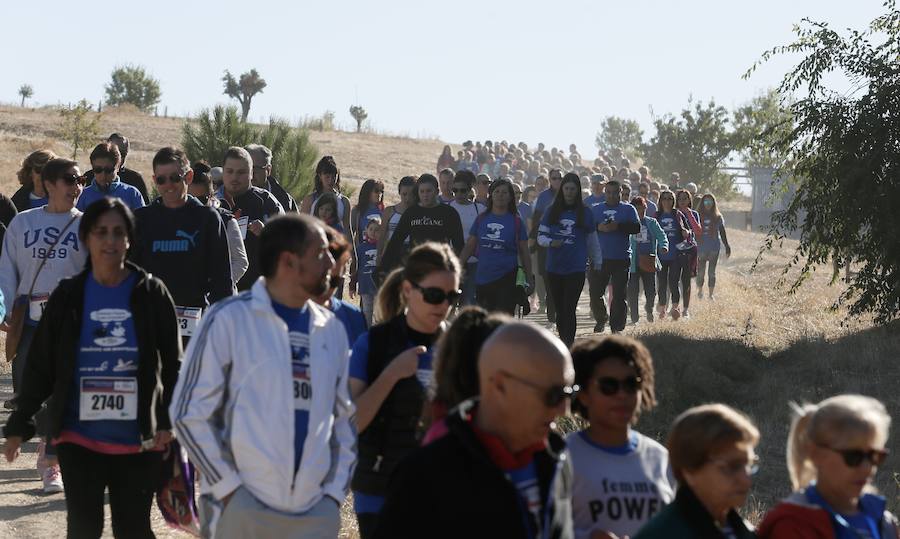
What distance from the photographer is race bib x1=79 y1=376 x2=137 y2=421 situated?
624cm

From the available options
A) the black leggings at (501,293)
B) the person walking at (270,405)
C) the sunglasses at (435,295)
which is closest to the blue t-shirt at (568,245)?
the black leggings at (501,293)

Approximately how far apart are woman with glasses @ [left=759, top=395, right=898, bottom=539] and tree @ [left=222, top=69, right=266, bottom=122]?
65201 mm

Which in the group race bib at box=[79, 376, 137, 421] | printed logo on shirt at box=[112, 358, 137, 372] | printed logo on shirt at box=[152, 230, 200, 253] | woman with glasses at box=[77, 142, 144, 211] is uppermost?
woman with glasses at box=[77, 142, 144, 211]

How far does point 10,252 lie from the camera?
880 centimetres

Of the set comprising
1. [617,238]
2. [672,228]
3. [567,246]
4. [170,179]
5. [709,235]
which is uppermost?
[170,179]

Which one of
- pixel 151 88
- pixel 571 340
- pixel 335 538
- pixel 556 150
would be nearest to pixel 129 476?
pixel 335 538

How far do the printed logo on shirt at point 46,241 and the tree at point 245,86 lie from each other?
199 ft

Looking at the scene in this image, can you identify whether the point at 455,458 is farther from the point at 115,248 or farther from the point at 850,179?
the point at 850,179

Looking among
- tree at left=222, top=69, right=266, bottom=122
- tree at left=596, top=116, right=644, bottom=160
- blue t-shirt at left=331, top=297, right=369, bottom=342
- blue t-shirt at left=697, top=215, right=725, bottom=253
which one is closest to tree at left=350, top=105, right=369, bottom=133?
tree at left=222, top=69, right=266, bottom=122

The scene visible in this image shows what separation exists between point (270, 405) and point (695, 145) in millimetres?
62005

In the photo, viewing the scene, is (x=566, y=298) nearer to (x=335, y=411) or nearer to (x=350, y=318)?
(x=350, y=318)

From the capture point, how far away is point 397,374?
218 inches

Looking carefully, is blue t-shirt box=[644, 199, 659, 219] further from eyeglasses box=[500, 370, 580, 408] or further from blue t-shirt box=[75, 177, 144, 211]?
eyeglasses box=[500, 370, 580, 408]

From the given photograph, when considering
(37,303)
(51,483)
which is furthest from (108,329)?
(51,483)
